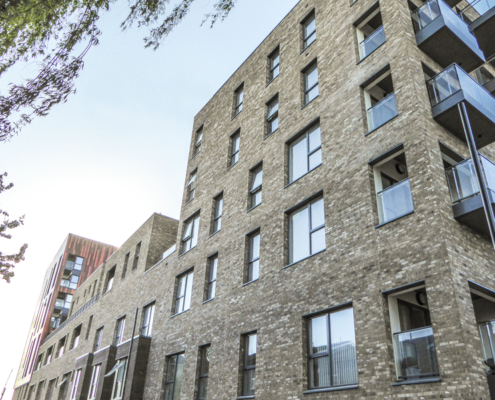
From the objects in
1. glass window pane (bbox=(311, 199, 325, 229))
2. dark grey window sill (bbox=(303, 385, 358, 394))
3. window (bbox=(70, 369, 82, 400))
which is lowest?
dark grey window sill (bbox=(303, 385, 358, 394))

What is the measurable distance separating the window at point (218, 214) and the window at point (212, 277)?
50.6 inches

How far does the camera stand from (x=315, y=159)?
47.5 feet

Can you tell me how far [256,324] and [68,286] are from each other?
47.0 m

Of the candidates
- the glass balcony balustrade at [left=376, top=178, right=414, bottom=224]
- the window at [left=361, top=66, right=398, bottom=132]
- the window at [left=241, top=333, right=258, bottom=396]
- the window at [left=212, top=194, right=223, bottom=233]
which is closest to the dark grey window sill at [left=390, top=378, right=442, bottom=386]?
the glass balcony balustrade at [left=376, top=178, right=414, bottom=224]

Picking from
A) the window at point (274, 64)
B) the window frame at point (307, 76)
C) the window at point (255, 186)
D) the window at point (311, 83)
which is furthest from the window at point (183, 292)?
the window at point (274, 64)

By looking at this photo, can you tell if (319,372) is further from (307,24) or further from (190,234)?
(307,24)

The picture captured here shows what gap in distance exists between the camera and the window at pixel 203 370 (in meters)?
15.0

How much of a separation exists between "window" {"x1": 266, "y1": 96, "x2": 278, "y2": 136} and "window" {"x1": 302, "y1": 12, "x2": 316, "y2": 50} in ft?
8.73

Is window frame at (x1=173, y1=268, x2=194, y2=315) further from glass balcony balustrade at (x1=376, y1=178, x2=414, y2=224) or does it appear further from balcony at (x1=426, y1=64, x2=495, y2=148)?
balcony at (x1=426, y1=64, x2=495, y2=148)

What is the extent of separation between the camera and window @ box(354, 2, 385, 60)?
1395cm

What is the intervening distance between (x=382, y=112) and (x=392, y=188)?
2648mm

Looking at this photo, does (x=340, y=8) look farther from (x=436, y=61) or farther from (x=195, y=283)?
(x=195, y=283)

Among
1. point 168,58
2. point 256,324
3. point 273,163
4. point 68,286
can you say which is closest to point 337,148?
point 273,163

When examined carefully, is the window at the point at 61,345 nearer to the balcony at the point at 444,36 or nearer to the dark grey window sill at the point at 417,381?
the dark grey window sill at the point at 417,381
